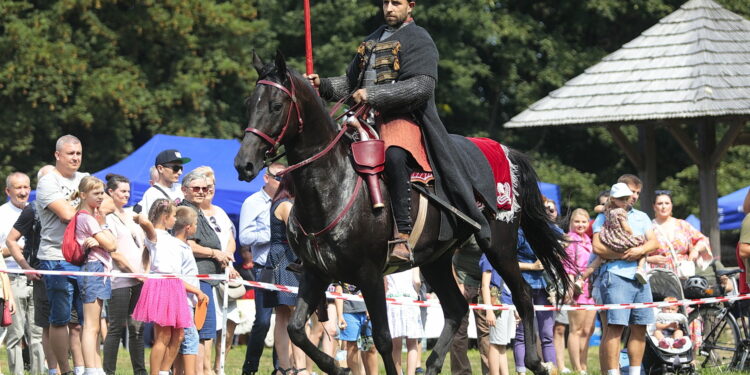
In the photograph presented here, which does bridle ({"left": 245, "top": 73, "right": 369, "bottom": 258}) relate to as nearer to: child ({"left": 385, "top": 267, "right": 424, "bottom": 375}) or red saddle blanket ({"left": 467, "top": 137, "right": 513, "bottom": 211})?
red saddle blanket ({"left": 467, "top": 137, "right": 513, "bottom": 211})

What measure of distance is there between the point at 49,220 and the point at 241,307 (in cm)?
661

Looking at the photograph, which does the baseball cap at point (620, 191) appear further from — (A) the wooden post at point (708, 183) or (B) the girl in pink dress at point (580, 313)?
(A) the wooden post at point (708, 183)

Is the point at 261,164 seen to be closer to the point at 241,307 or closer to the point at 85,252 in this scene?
the point at 85,252

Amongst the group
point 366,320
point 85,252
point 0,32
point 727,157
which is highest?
point 0,32

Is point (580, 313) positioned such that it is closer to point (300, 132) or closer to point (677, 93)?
point (300, 132)

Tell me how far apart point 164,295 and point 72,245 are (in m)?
0.92

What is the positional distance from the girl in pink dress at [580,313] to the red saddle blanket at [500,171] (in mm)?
3448

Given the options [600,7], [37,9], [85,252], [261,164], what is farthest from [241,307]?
[600,7]

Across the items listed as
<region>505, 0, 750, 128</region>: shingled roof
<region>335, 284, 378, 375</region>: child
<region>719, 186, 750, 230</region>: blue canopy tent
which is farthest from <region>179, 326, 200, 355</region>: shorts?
<region>719, 186, 750, 230</region>: blue canopy tent

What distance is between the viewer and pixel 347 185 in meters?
8.42

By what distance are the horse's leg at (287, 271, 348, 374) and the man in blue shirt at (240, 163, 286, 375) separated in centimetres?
330

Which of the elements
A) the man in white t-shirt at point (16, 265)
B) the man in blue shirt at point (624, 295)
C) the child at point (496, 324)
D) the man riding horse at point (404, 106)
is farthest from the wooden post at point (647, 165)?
the man riding horse at point (404, 106)

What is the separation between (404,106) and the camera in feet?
28.6

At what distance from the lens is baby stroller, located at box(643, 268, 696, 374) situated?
12.1m
